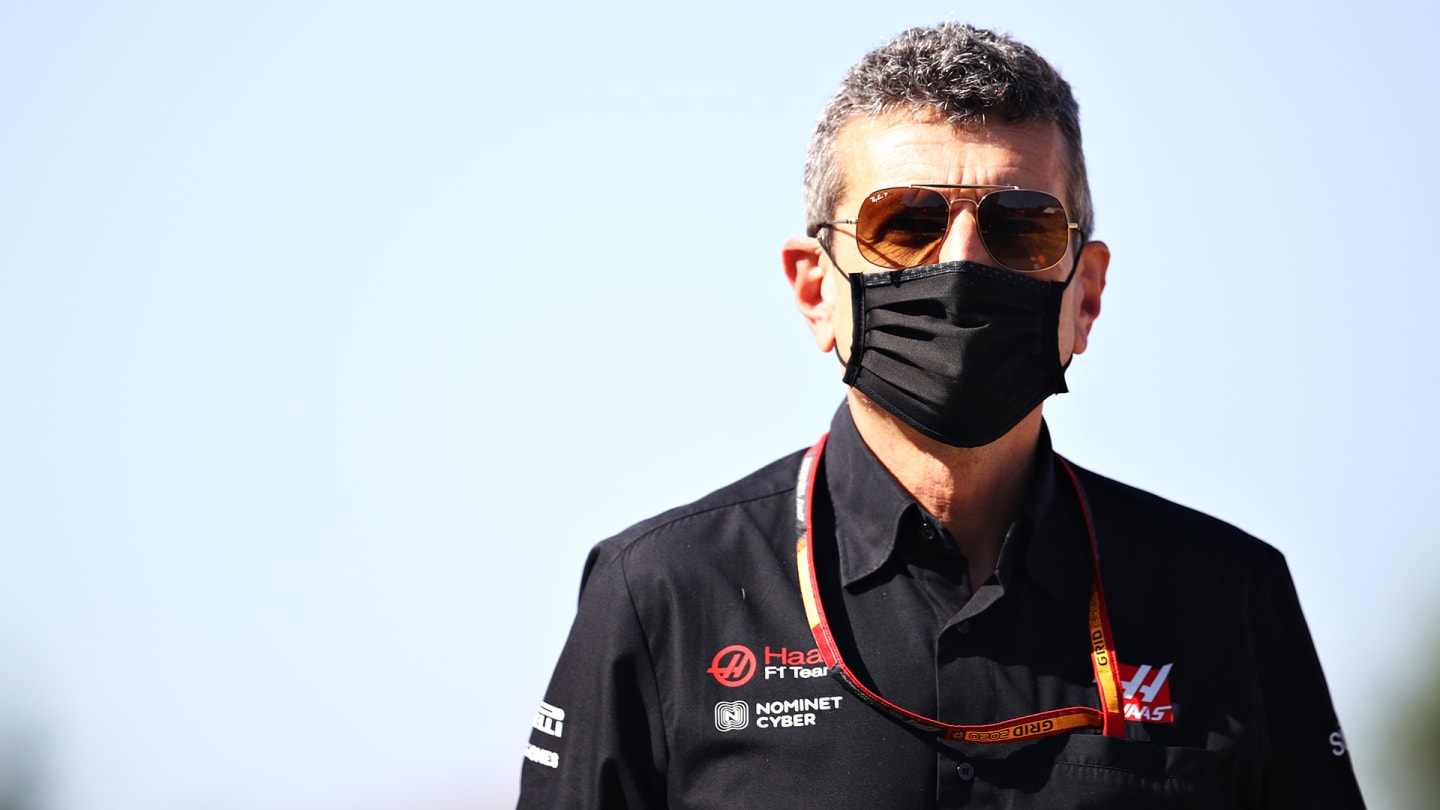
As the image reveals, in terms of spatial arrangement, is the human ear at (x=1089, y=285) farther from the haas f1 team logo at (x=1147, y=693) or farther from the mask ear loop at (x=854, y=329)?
the haas f1 team logo at (x=1147, y=693)

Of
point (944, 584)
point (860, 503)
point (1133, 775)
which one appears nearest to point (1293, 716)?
point (1133, 775)

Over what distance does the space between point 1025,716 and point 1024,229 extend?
54.7 inches

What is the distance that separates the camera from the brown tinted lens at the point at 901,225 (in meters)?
4.41

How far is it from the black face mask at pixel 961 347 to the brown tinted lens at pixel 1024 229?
0.21 feet

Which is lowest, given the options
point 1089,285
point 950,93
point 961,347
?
point 961,347

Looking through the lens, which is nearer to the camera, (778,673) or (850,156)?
(778,673)

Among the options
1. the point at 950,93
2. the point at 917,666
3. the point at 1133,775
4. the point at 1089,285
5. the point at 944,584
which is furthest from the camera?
the point at 1089,285

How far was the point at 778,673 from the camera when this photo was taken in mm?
4191

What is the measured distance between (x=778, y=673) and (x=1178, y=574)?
48.2 inches

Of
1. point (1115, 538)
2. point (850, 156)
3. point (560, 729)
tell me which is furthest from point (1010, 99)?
point (560, 729)

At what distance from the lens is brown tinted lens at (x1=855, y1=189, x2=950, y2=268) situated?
4.41 metres

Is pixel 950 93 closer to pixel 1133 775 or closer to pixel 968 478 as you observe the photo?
pixel 968 478

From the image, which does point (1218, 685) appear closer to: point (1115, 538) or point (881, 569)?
point (1115, 538)

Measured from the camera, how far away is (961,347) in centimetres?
438
